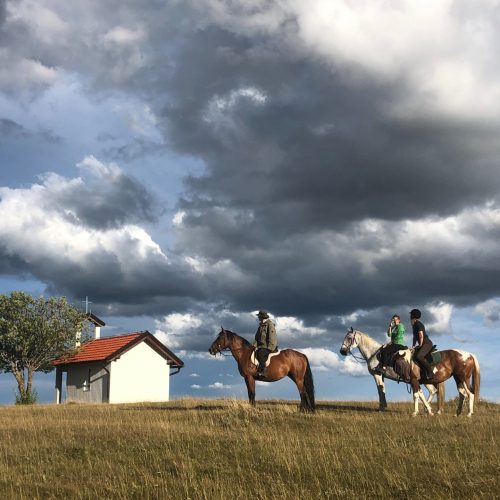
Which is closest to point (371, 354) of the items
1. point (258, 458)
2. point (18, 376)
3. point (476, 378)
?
point (476, 378)

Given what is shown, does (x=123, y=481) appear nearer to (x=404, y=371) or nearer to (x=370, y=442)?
(x=370, y=442)

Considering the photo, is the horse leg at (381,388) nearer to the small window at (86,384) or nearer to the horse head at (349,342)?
the horse head at (349,342)

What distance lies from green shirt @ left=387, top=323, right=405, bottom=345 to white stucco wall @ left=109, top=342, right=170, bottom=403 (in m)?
26.4

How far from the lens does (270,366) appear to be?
2217 cm

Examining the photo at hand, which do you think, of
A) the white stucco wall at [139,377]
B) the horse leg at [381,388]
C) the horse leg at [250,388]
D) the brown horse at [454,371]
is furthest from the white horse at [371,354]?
the white stucco wall at [139,377]

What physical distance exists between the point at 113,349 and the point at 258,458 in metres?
33.2

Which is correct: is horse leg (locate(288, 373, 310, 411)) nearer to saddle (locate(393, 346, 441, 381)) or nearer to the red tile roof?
saddle (locate(393, 346, 441, 381))

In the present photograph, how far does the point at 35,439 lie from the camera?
16.9 meters

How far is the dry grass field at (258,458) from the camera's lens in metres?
10.6

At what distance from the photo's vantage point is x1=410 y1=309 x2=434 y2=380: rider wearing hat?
67.4 feet

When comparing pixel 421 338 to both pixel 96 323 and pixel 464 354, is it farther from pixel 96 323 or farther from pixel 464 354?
pixel 96 323

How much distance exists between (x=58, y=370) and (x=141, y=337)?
27.5ft

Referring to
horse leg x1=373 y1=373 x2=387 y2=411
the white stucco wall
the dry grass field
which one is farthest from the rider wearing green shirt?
the white stucco wall

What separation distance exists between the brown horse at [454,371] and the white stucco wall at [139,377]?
87.9 ft
